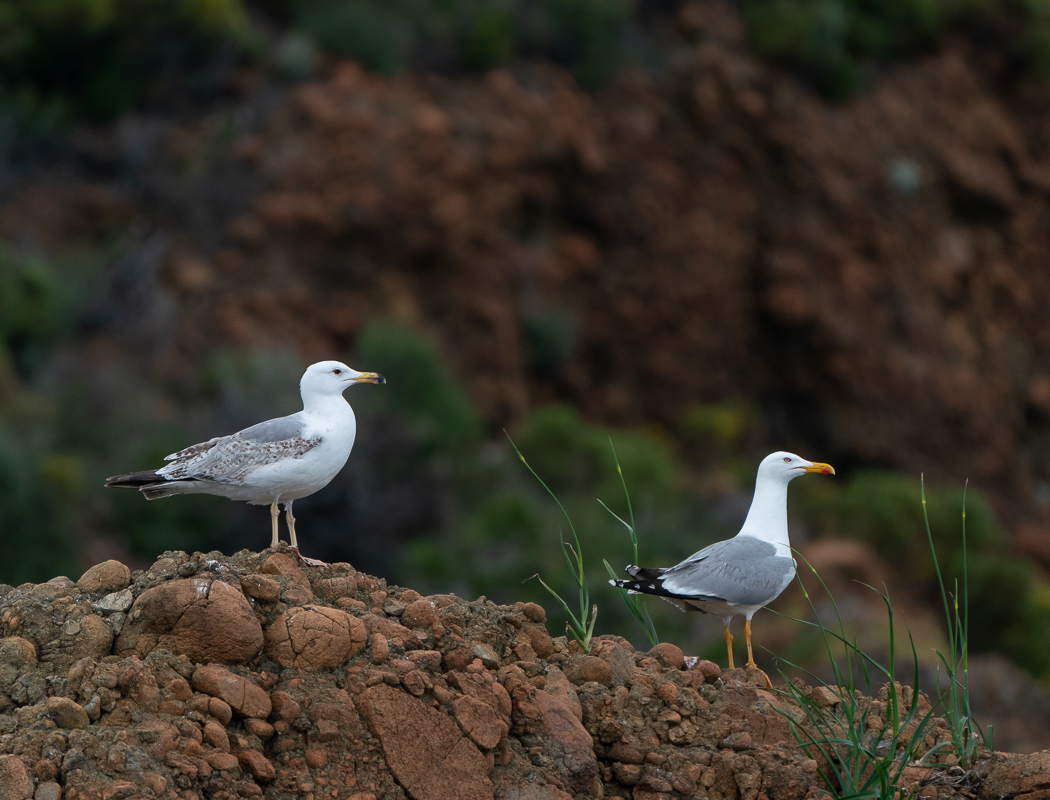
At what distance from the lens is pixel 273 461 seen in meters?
6.16

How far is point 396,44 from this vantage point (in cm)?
2334

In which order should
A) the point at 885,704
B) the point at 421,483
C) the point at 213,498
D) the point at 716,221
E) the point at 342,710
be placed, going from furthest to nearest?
the point at 716,221, the point at 421,483, the point at 213,498, the point at 885,704, the point at 342,710

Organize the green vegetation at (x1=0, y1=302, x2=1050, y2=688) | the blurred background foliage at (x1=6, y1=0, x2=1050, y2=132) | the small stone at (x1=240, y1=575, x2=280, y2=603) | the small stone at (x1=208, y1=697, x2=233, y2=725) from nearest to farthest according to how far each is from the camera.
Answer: the small stone at (x1=208, y1=697, x2=233, y2=725), the small stone at (x1=240, y1=575, x2=280, y2=603), the green vegetation at (x1=0, y1=302, x2=1050, y2=688), the blurred background foliage at (x1=6, y1=0, x2=1050, y2=132)

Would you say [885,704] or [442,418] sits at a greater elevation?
[885,704]

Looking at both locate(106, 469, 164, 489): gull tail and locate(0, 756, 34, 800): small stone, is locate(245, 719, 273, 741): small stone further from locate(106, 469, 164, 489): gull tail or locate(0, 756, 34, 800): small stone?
locate(106, 469, 164, 489): gull tail

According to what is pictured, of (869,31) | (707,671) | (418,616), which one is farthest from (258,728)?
(869,31)

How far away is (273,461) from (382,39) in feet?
60.4

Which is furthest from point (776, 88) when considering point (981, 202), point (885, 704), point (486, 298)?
point (885, 704)

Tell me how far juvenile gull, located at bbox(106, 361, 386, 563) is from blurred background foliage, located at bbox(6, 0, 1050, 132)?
687 inches

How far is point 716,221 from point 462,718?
2142cm

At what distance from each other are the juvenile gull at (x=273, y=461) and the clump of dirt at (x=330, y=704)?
78cm

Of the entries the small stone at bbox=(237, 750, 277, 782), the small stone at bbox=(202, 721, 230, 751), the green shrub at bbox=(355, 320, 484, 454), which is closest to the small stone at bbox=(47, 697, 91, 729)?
the small stone at bbox=(202, 721, 230, 751)

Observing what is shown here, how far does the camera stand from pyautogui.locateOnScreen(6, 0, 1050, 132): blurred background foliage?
22.2 metres

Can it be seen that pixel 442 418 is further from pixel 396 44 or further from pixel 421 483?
pixel 396 44
